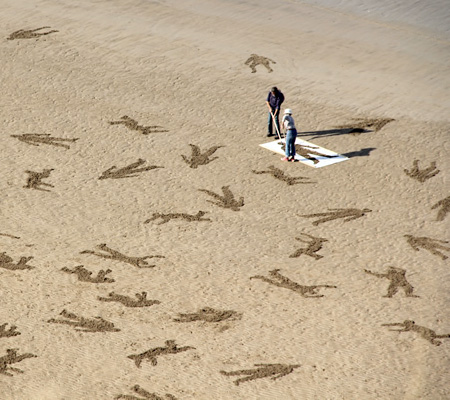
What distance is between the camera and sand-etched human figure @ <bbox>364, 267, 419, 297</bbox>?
16938 millimetres

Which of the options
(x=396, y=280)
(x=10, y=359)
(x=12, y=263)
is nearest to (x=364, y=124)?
(x=396, y=280)

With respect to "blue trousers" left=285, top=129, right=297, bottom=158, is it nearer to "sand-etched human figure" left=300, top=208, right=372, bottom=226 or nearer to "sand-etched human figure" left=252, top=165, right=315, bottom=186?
"sand-etched human figure" left=252, top=165, right=315, bottom=186

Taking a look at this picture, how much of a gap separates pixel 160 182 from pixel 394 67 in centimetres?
1017

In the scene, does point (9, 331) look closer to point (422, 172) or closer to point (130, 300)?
point (130, 300)

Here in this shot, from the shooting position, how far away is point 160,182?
2128cm

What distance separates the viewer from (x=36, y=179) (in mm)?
21188

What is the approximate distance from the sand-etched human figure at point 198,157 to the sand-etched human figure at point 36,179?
11.6 feet

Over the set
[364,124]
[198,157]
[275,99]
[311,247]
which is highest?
[275,99]

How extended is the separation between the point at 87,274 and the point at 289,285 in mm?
4111

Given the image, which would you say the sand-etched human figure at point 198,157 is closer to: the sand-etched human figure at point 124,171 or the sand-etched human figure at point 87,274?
the sand-etched human figure at point 124,171

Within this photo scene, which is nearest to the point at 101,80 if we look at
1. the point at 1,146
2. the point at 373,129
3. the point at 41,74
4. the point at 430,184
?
the point at 41,74

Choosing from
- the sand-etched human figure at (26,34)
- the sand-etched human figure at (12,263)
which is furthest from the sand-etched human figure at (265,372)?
the sand-etched human figure at (26,34)

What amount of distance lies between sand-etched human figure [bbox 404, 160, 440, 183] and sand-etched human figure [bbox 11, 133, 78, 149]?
351 inches

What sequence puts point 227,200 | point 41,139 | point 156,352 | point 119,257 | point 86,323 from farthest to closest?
point 41,139, point 227,200, point 119,257, point 86,323, point 156,352
